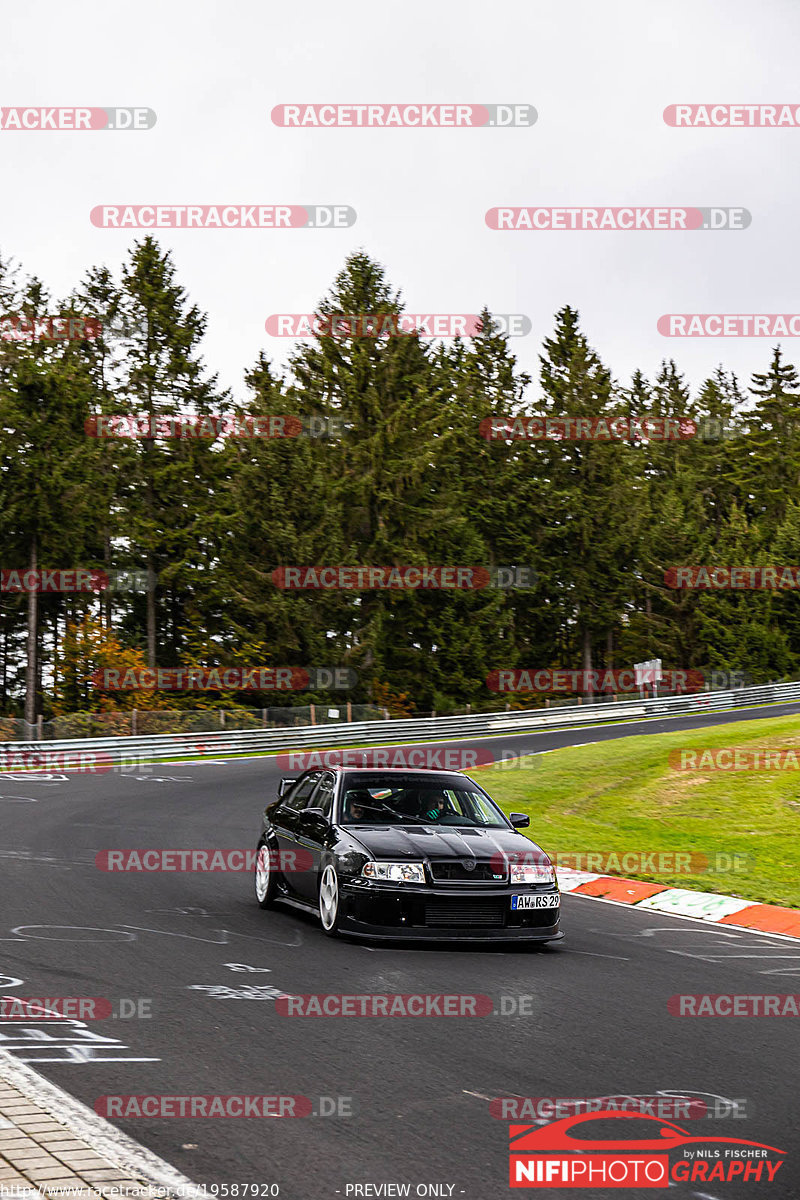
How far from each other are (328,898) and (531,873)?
1669 millimetres

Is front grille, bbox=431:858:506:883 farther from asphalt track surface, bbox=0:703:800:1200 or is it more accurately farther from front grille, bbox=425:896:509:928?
asphalt track surface, bbox=0:703:800:1200

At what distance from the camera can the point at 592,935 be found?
35.4 ft

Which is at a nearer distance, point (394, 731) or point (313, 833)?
point (313, 833)

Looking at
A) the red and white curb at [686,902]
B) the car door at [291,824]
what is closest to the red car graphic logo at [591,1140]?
the car door at [291,824]

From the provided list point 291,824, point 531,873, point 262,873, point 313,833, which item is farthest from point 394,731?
point 531,873

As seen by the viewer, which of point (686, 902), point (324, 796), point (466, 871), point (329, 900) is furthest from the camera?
point (686, 902)

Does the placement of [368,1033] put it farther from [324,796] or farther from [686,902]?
[686,902]

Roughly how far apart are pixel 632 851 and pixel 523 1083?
10.7 meters

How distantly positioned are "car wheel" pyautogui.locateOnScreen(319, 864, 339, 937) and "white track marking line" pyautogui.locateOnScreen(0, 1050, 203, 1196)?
3.89 m

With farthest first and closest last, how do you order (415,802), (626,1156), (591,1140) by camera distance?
(415,802), (591,1140), (626,1156)

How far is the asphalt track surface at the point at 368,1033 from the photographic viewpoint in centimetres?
500

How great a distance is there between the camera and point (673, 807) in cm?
2023

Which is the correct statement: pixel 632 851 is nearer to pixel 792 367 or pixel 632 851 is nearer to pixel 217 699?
pixel 217 699

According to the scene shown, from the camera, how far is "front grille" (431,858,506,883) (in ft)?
30.9
